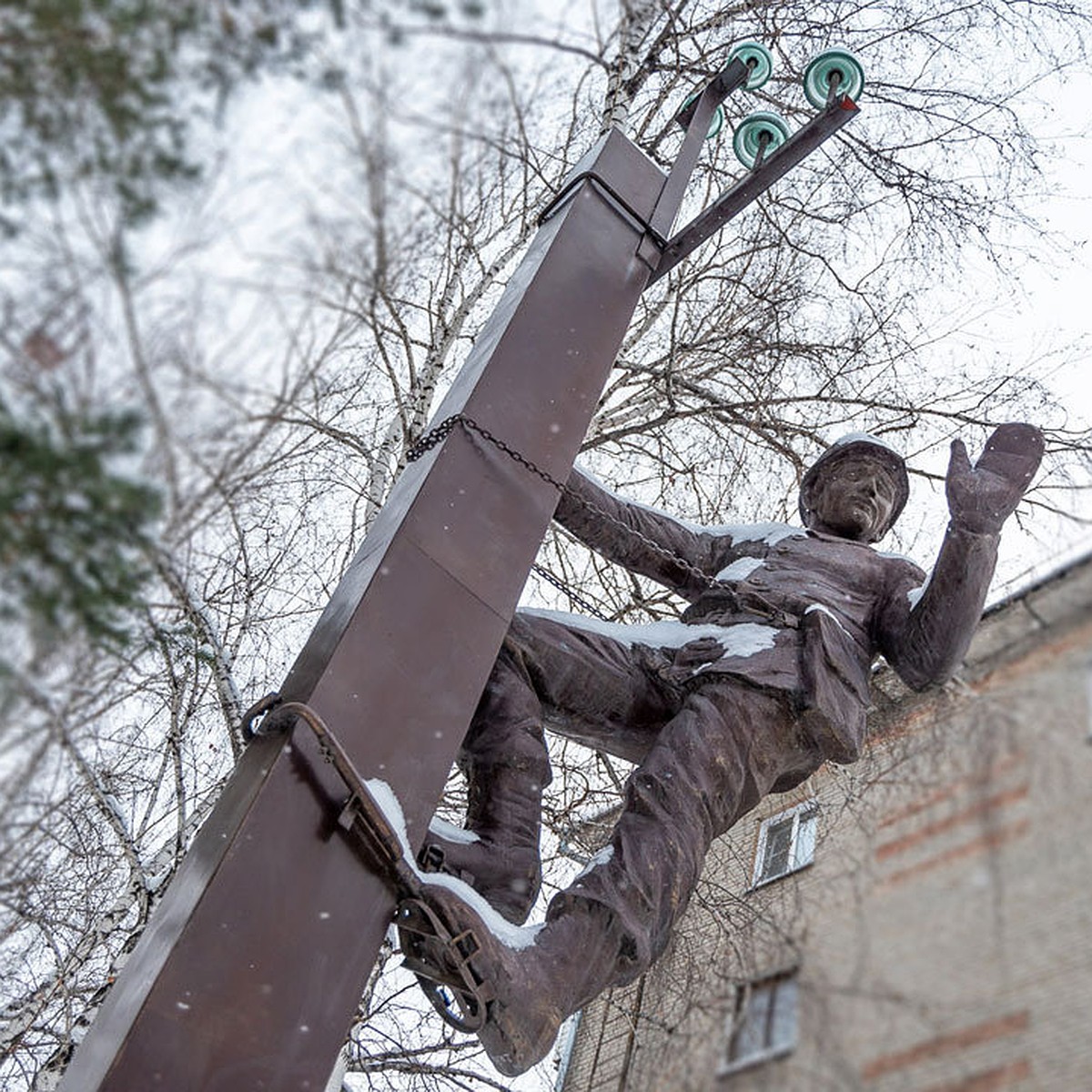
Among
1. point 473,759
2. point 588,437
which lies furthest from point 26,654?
point 588,437

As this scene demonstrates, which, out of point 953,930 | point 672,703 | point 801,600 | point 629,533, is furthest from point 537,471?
point 953,930

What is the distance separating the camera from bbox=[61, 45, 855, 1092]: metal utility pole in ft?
8.51

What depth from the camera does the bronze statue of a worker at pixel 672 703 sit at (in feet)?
10.1

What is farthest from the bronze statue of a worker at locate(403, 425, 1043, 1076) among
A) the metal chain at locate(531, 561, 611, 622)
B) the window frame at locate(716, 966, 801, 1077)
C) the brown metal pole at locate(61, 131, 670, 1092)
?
the window frame at locate(716, 966, 801, 1077)

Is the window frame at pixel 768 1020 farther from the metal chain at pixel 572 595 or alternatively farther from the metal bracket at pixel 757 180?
the metal bracket at pixel 757 180

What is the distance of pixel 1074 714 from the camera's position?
59.7 inches

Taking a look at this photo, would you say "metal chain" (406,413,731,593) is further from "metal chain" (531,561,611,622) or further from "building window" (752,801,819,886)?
"building window" (752,801,819,886)

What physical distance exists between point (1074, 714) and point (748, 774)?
2166mm

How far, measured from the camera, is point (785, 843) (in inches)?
135

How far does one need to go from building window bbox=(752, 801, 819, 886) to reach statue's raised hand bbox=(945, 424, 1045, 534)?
0.95 m

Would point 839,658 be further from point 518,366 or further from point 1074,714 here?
point 1074,714

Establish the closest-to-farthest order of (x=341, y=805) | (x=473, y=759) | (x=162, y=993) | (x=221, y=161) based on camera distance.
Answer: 1. (x=221, y=161)
2. (x=162, y=993)
3. (x=341, y=805)
4. (x=473, y=759)

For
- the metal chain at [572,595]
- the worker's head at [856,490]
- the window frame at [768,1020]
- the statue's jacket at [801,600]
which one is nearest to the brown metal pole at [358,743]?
the statue's jacket at [801,600]

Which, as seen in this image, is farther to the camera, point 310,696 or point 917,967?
point 310,696
